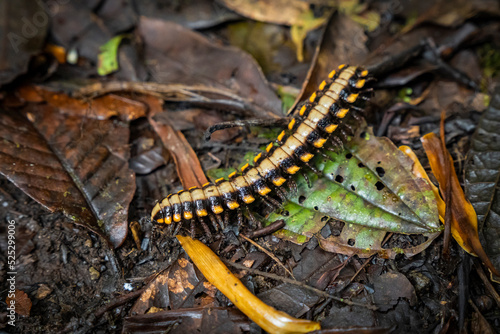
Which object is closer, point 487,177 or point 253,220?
point 487,177

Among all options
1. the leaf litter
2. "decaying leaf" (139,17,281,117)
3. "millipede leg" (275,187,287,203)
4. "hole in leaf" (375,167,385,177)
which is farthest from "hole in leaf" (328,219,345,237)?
"decaying leaf" (139,17,281,117)

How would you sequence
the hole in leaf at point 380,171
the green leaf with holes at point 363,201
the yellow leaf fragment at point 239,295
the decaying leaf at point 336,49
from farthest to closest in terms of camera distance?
the decaying leaf at point 336,49
the hole in leaf at point 380,171
the green leaf with holes at point 363,201
the yellow leaf fragment at point 239,295

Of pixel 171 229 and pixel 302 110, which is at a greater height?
pixel 302 110

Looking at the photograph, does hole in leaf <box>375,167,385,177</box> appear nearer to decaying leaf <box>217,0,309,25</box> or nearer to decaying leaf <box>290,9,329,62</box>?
decaying leaf <box>290,9,329,62</box>

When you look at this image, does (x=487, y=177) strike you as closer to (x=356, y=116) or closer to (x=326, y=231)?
(x=356, y=116)

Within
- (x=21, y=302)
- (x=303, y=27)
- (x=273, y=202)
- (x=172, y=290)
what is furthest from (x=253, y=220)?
(x=303, y=27)

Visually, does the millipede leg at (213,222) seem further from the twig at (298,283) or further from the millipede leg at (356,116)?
the millipede leg at (356,116)

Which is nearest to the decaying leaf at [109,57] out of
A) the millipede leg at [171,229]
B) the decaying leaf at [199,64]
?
the decaying leaf at [199,64]
